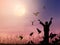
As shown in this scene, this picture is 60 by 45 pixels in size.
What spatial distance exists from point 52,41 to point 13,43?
1565mm

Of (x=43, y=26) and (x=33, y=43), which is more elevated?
(x=43, y=26)

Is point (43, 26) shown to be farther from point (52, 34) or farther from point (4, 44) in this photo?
point (4, 44)

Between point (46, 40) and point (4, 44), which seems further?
point (4, 44)

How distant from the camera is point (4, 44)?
27.2 ft

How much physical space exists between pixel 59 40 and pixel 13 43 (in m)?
1.81

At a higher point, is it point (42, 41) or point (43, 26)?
point (43, 26)

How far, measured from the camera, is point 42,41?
7500 mm

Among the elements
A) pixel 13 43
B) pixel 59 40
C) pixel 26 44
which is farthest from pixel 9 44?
pixel 59 40

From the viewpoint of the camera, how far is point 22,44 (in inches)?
311

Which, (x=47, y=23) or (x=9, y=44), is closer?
(x=47, y=23)

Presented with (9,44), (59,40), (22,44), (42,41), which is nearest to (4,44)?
(9,44)

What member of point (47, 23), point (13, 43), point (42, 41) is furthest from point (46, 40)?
point (13, 43)

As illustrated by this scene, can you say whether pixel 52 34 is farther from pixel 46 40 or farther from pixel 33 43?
pixel 33 43

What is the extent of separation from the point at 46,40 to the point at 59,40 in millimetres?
489
